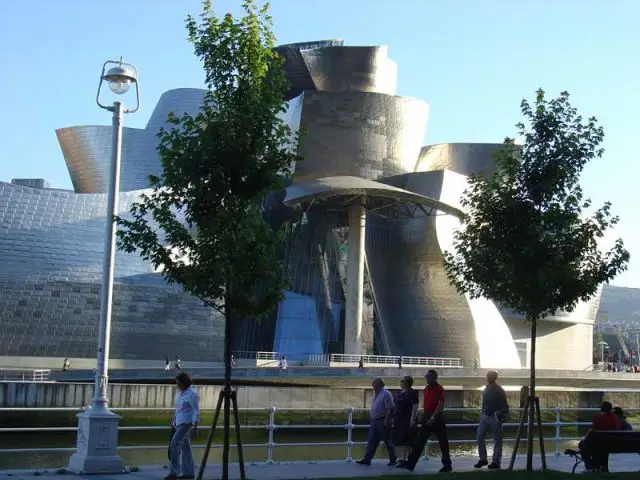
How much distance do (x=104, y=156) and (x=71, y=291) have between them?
40.0 feet

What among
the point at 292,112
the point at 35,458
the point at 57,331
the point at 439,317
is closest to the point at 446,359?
the point at 439,317

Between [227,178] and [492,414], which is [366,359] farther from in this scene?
[227,178]

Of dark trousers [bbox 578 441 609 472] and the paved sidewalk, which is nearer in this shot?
the paved sidewalk

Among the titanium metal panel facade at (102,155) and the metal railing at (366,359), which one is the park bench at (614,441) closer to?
the metal railing at (366,359)

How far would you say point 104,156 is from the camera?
2048 inches

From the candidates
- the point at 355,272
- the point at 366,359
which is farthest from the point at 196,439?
the point at 355,272

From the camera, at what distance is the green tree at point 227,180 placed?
10172 mm

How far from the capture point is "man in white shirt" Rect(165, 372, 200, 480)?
10578 mm

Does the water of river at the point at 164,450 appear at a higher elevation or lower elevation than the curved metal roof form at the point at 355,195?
lower

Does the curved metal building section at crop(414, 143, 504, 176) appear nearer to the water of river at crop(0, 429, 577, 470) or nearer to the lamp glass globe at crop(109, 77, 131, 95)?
the water of river at crop(0, 429, 577, 470)

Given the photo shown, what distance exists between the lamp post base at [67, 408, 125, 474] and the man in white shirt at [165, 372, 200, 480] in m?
0.86

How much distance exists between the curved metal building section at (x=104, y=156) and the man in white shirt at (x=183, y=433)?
138 feet

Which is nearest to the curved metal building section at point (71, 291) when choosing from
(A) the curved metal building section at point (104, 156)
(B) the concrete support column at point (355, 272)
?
(A) the curved metal building section at point (104, 156)

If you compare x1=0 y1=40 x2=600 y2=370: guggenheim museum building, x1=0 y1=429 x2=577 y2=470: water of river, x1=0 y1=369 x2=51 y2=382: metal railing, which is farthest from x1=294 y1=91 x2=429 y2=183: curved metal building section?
x1=0 y1=429 x2=577 y2=470: water of river
